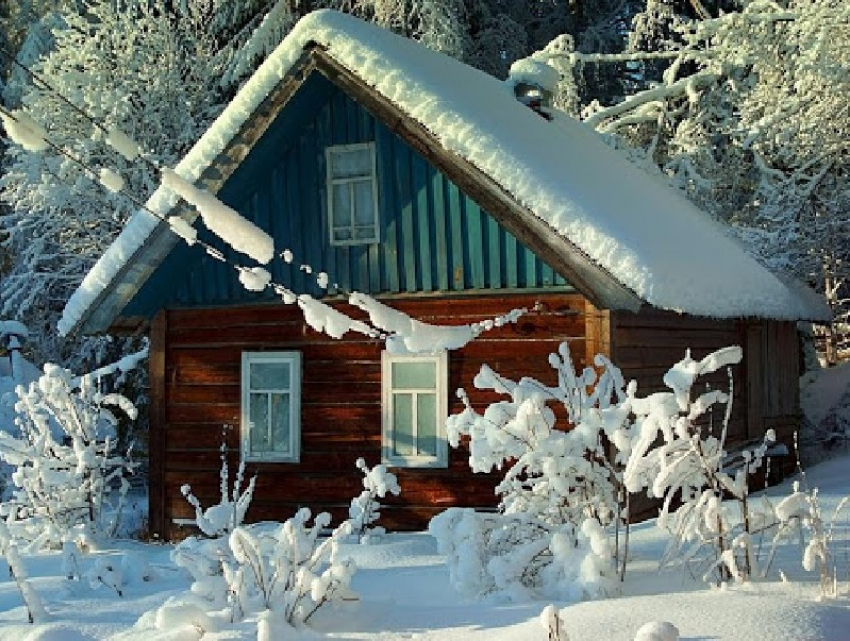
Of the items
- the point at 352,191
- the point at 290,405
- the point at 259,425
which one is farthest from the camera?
the point at 259,425

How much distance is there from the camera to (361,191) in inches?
469

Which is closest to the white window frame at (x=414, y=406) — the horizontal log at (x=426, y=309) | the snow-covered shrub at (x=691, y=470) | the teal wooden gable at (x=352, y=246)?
the horizontal log at (x=426, y=309)

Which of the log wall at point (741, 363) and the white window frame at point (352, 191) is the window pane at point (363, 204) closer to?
the white window frame at point (352, 191)

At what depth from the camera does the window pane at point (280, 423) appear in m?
12.4

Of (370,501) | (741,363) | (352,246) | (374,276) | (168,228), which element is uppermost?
(168,228)

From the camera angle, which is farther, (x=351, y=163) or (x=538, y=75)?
(x=538, y=75)

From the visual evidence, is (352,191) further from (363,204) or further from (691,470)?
(691,470)

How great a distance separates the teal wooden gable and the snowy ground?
129 inches

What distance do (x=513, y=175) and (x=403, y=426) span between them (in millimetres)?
3091

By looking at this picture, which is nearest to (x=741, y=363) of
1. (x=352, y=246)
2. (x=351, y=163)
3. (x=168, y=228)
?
(x=352, y=246)

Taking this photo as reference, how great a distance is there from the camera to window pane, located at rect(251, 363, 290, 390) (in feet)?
40.8

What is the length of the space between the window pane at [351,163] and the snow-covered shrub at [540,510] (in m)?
4.35

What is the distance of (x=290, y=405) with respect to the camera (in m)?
12.3

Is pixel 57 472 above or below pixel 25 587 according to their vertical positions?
above
